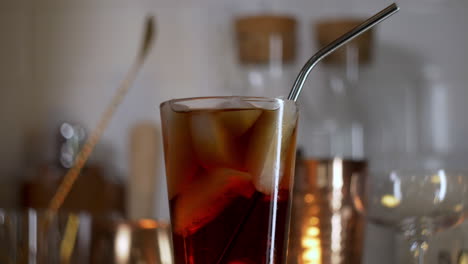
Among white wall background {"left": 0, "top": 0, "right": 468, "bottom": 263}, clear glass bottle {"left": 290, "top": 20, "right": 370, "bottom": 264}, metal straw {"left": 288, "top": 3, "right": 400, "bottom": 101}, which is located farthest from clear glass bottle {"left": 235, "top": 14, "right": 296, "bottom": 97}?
metal straw {"left": 288, "top": 3, "right": 400, "bottom": 101}

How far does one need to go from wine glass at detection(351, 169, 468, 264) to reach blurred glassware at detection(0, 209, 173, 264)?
19 centimetres

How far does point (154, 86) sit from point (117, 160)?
148 mm

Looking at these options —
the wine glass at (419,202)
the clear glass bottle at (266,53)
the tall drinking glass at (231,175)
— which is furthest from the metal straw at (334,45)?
the clear glass bottle at (266,53)

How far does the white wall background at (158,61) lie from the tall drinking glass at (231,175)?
→ 0.88 metres

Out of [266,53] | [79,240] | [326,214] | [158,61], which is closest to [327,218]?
[326,214]

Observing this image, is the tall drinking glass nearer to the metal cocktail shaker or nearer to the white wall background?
the metal cocktail shaker

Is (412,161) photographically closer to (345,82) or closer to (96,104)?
(345,82)

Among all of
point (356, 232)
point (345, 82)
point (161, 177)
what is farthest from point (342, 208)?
point (161, 177)

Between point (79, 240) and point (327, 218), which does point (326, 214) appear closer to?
point (327, 218)

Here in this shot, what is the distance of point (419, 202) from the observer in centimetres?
54

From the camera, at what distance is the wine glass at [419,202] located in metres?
0.53

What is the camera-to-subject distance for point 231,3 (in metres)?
1.34

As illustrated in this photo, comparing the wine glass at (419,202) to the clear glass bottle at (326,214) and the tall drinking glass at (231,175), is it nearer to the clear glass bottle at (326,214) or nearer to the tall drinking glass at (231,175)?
the clear glass bottle at (326,214)

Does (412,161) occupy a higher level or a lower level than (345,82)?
lower
